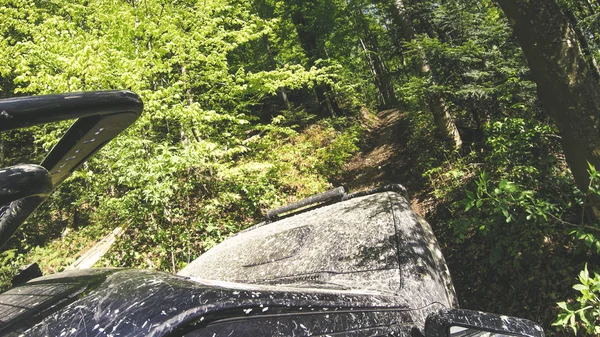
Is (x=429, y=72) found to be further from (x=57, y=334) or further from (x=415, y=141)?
(x=57, y=334)

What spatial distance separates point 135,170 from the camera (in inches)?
241

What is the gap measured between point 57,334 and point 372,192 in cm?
336

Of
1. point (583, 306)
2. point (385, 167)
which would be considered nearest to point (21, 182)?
point (583, 306)

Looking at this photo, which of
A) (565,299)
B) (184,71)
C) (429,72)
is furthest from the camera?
(429,72)

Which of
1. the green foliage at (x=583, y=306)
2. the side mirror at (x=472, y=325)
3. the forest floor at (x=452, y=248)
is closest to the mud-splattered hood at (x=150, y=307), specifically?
the side mirror at (x=472, y=325)

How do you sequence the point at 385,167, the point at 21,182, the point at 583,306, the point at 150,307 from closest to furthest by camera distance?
the point at 21,182 → the point at 150,307 → the point at 583,306 → the point at 385,167

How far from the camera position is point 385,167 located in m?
11.6

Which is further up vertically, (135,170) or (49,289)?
(135,170)

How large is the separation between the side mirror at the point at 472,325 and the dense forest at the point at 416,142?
1.24 metres

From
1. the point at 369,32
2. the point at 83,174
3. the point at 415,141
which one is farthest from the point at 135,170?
the point at 369,32

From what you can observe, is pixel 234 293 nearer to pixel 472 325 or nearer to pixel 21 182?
pixel 21 182

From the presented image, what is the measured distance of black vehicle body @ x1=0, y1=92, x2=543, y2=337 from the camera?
98 cm

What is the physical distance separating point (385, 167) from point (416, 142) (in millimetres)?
1327

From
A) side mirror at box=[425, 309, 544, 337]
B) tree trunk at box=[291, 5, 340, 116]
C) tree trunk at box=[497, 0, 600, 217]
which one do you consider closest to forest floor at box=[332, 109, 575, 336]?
tree trunk at box=[497, 0, 600, 217]
